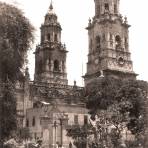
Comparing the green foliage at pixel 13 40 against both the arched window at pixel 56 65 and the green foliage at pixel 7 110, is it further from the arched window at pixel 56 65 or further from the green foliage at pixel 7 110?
the arched window at pixel 56 65

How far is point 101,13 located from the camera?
7194 centimetres

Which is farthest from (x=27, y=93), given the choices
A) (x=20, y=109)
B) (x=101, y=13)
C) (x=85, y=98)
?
(x=101, y=13)

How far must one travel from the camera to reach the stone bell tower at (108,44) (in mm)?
68812

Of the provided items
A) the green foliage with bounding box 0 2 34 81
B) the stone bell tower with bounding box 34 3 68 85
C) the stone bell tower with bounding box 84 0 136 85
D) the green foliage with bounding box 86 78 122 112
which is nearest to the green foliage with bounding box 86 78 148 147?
the green foliage with bounding box 86 78 122 112

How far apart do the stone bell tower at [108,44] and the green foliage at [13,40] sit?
4127 centimetres

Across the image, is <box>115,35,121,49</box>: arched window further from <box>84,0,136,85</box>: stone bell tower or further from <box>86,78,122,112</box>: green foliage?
<box>86,78,122,112</box>: green foliage

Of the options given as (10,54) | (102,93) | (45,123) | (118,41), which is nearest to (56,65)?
(118,41)

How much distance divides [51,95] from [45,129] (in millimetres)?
13044

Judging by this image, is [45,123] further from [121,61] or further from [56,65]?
[121,61]

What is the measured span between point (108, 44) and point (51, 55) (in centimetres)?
958

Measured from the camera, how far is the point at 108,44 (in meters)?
69.4

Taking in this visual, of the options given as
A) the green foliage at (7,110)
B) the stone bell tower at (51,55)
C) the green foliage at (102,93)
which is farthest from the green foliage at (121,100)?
the green foliage at (7,110)

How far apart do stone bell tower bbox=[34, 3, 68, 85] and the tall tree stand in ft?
143

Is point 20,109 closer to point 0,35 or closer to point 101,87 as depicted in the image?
point 101,87
